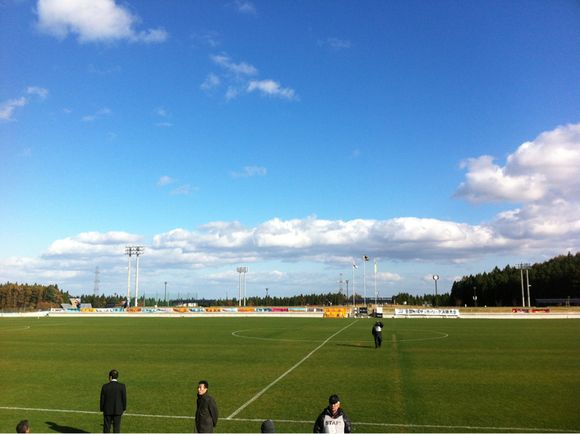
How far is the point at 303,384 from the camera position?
20.0 metres

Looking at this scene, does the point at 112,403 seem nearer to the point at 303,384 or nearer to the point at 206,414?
the point at 206,414

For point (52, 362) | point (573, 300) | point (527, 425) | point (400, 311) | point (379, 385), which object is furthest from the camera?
point (573, 300)

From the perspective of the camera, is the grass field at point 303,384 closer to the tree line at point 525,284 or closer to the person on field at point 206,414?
the person on field at point 206,414

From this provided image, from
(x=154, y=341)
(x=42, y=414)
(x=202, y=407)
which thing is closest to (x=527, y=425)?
(x=202, y=407)

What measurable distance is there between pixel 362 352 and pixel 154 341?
18013 millimetres

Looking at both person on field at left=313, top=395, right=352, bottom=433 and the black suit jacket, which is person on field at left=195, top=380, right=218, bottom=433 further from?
person on field at left=313, top=395, right=352, bottom=433

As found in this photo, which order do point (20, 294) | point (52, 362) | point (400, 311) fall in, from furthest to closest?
1. point (20, 294)
2. point (400, 311)
3. point (52, 362)

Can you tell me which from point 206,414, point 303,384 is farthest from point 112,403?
point 303,384

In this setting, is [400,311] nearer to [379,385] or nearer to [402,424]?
[379,385]

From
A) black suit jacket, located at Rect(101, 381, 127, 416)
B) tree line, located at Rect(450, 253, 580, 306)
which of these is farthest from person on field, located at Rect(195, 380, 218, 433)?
Result: tree line, located at Rect(450, 253, 580, 306)

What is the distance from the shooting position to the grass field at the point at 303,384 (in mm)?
14477

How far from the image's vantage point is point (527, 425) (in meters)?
13.8

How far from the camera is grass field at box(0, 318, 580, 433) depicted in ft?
47.5

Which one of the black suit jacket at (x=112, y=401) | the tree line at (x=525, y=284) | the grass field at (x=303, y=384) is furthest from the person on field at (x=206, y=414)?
the tree line at (x=525, y=284)
